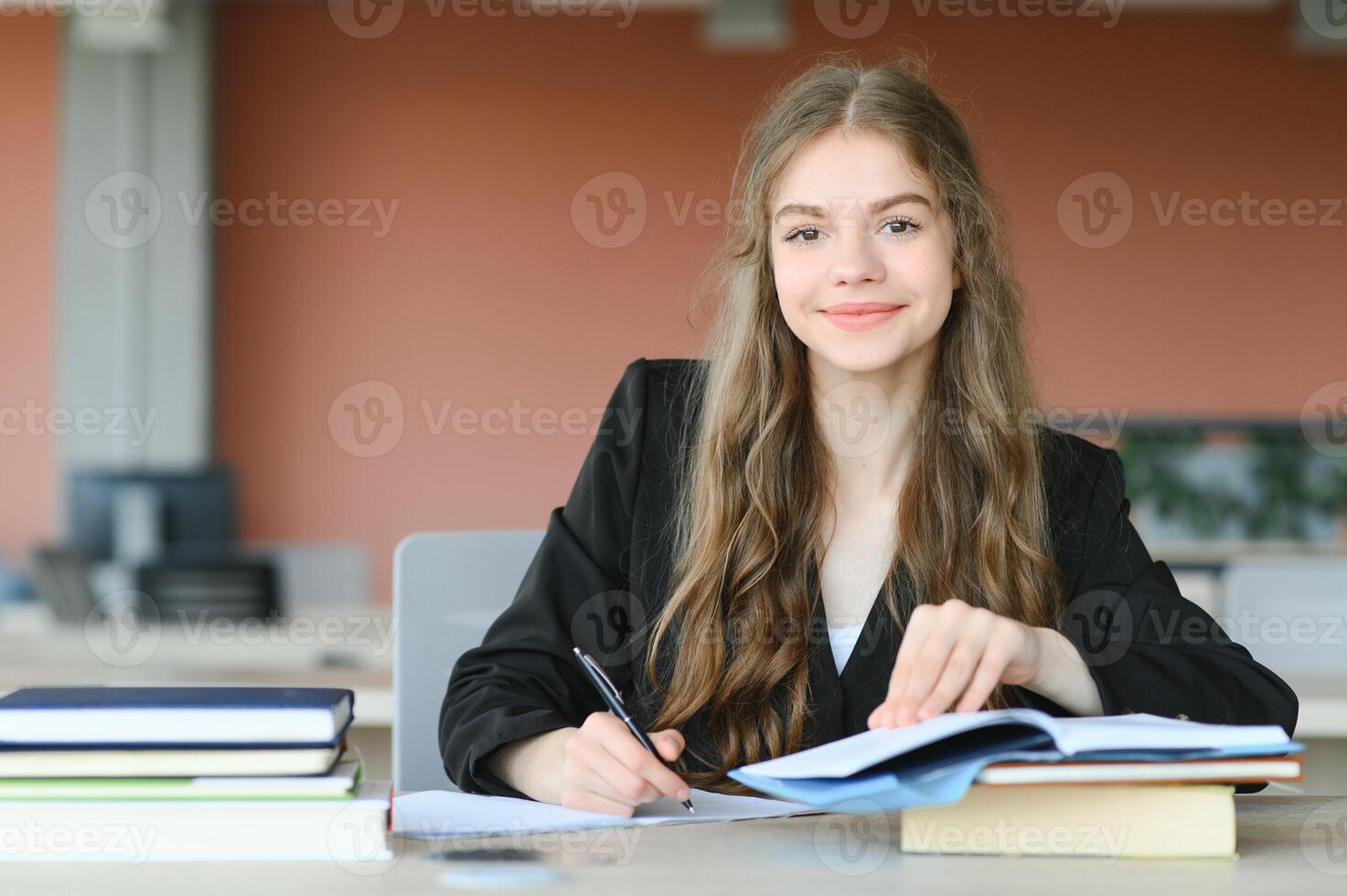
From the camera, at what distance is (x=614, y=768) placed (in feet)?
3.54

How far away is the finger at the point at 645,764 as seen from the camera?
3.52 ft

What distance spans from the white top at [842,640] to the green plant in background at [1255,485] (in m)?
5.39

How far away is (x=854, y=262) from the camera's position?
54.7 inches

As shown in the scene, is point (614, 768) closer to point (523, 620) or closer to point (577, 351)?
point (523, 620)

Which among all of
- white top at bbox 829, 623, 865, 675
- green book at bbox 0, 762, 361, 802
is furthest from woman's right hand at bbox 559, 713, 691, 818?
white top at bbox 829, 623, 865, 675

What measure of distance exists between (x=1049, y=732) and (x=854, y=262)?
23.6 inches

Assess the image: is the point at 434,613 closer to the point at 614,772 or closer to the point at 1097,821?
the point at 614,772

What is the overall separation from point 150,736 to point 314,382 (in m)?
5.94

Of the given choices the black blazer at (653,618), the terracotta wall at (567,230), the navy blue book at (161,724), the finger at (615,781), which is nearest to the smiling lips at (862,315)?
the black blazer at (653,618)

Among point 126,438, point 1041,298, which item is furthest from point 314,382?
point 1041,298

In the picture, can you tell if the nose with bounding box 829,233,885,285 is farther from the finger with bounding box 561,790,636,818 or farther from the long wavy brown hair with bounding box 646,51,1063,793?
the finger with bounding box 561,790,636,818

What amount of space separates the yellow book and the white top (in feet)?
1.52

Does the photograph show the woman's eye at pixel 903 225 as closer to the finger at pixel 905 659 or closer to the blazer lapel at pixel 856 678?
the blazer lapel at pixel 856 678

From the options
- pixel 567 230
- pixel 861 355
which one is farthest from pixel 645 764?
pixel 567 230
